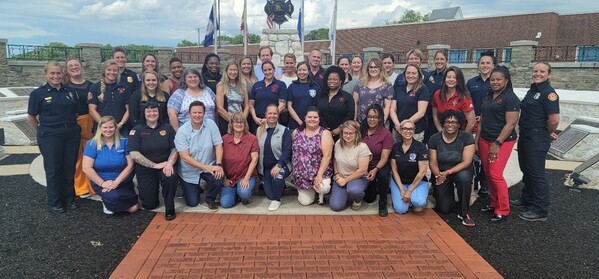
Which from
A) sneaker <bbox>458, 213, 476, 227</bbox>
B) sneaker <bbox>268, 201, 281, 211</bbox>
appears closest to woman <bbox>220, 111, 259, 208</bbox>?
sneaker <bbox>268, 201, 281, 211</bbox>

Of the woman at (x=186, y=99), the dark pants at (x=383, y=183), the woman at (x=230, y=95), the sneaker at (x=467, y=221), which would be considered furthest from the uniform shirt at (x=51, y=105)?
the sneaker at (x=467, y=221)

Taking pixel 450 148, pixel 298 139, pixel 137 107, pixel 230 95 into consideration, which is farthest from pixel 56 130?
pixel 450 148

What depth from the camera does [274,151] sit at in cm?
512

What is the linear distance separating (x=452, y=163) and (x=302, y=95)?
6.98ft

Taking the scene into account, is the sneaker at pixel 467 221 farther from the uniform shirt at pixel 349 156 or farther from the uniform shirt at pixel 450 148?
the uniform shirt at pixel 349 156

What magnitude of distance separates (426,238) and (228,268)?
208 centimetres

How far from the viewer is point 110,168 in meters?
4.78

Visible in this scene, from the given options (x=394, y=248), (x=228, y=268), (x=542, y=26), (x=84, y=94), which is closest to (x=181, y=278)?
(x=228, y=268)

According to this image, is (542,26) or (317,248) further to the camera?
(542,26)

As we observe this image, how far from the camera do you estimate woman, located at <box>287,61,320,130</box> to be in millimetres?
5371

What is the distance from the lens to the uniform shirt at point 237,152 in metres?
4.93

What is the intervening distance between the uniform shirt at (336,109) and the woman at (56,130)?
10.2ft

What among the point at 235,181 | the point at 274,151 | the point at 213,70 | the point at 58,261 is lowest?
the point at 58,261

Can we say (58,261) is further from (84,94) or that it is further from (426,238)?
(426,238)
